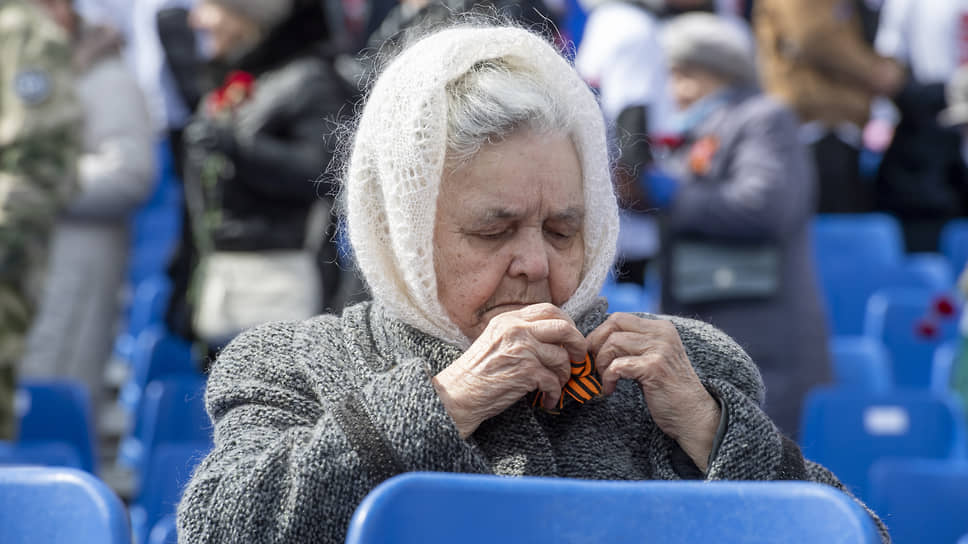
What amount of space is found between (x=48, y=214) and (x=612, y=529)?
2.76 m

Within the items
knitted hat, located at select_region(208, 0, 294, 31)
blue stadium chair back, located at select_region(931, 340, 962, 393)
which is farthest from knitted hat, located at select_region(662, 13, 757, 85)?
knitted hat, located at select_region(208, 0, 294, 31)

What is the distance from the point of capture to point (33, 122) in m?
3.72

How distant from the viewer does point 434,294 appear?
6.16 feet

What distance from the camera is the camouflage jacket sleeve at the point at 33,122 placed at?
12.1 ft

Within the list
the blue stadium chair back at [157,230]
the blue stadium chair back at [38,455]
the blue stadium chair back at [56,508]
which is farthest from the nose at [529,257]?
the blue stadium chair back at [157,230]

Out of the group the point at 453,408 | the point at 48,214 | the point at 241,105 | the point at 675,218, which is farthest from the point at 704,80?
the point at 453,408

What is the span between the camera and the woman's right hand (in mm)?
1716

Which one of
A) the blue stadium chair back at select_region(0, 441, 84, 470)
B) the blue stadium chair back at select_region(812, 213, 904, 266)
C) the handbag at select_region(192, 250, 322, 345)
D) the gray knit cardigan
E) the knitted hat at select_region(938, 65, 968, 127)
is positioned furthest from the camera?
the knitted hat at select_region(938, 65, 968, 127)

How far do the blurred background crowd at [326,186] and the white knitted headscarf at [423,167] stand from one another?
3.33 ft

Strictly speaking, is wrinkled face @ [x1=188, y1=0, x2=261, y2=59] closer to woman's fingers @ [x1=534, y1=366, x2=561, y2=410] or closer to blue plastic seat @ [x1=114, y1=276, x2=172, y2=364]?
blue plastic seat @ [x1=114, y1=276, x2=172, y2=364]

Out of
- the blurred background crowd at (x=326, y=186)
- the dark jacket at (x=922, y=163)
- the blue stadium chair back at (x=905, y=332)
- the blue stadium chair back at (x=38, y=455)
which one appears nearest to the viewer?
the blue stadium chair back at (x=38, y=455)

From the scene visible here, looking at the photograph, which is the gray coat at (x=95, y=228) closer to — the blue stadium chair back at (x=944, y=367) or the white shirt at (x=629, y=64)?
the white shirt at (x=629, y=64)

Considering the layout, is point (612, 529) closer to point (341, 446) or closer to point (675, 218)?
point (341, 446)

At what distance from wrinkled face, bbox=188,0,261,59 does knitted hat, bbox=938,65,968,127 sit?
346cm
